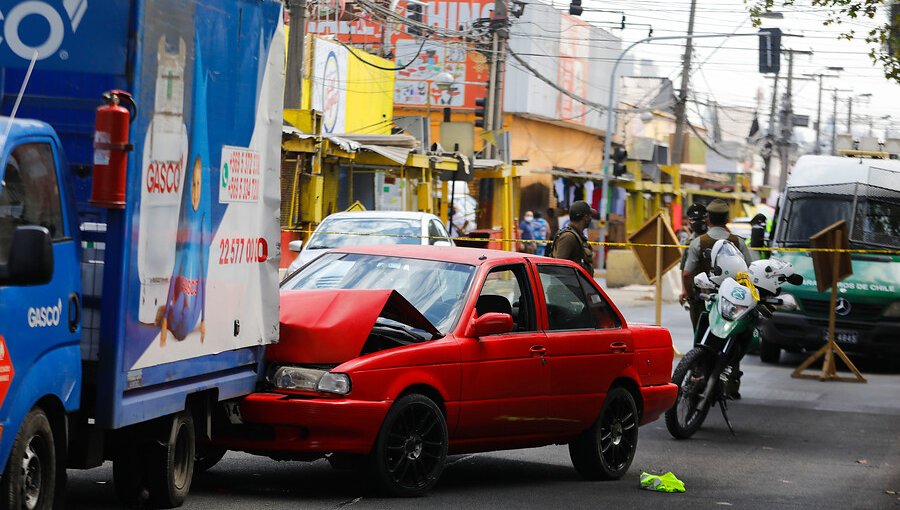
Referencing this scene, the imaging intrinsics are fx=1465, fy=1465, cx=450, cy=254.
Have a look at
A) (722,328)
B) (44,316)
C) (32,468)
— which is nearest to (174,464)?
(32,468)

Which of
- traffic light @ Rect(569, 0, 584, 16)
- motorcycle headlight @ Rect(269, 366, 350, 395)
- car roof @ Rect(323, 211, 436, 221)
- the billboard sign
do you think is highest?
traffic light @ Rect(569, 0, 584, 16)

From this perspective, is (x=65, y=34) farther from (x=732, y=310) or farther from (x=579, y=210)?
(x=579, y=210)

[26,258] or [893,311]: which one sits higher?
[26,258]

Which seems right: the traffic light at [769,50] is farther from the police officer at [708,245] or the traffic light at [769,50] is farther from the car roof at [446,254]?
the car roof at [446,254]

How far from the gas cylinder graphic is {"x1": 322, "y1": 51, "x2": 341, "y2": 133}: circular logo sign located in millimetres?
27445

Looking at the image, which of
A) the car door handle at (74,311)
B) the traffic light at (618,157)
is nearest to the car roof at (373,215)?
the car door handle at (74,311)

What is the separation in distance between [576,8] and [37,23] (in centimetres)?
2637

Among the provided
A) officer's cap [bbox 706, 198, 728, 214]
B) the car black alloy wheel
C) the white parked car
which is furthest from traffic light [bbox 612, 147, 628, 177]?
the car black alloy wheel

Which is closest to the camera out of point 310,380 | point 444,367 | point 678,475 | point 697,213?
point 310,380

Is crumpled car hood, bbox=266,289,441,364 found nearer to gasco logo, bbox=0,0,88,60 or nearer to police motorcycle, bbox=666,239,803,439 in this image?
gasco logo, bbox=0,0,88,60

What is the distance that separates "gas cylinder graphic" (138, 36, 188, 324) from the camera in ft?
22.9

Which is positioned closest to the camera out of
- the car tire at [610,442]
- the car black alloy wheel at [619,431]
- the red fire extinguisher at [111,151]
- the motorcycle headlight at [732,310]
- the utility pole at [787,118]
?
the red fire extinguisher at [111,151]

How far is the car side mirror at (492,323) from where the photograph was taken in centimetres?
897

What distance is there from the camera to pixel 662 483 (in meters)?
9.70
